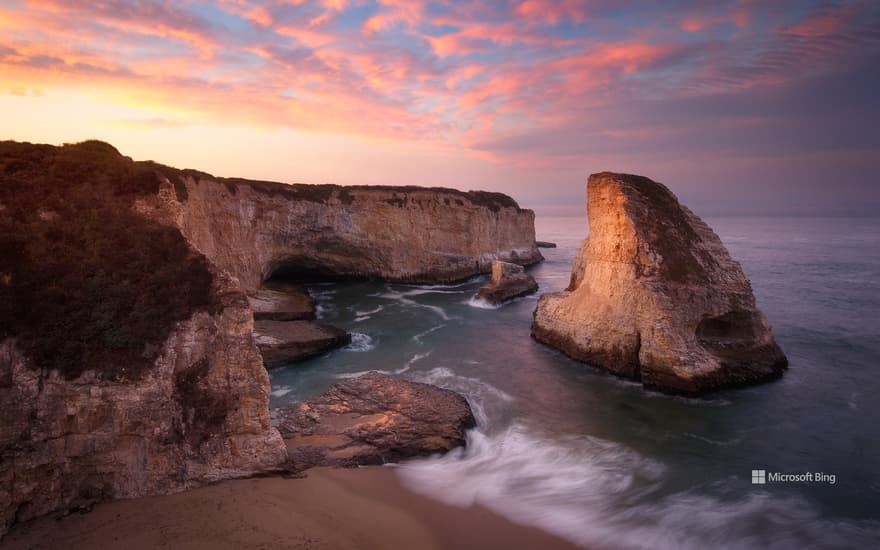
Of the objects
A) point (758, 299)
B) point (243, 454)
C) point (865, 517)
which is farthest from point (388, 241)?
point (865, 517)

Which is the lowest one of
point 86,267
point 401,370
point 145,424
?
point 401,370

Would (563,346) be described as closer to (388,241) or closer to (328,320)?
(328,320)

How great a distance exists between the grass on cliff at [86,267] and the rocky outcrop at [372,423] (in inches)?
167

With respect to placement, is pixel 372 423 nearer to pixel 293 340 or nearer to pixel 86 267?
pixel 86 267

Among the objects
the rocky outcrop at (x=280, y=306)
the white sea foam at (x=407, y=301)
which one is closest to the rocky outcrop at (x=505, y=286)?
the white sea foam at (x=407, y=301)

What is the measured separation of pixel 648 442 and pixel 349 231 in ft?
100

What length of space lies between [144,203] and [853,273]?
173 feet

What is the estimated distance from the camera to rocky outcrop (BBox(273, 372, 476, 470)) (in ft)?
35.1

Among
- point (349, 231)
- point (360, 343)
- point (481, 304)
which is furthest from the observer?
point (349, 231)

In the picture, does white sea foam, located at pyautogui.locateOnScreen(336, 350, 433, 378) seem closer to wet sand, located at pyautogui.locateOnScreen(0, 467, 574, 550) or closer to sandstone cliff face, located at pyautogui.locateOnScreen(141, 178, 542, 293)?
wet sand, located at pyautogui.locateOnScreen(0, 467, 574, 550)

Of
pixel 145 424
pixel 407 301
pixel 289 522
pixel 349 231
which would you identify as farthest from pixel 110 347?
pixel 349 231

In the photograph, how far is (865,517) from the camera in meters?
9.42

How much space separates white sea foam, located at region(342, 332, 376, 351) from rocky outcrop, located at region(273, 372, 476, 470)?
5391 mm

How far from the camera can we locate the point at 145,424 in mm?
8016
